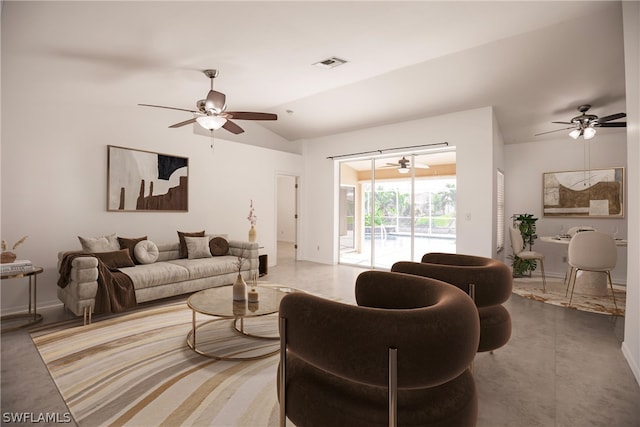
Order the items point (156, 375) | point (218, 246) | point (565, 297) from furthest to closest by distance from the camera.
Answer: point (218, 246) → point (565, 297) → point (156, 375)

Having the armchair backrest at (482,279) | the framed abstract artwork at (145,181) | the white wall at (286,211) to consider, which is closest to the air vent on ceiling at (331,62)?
the armchair backrest at (482,279)

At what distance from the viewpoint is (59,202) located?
13.5 ft

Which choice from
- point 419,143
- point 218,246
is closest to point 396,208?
point 419,143

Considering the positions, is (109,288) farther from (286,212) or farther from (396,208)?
(286,212)

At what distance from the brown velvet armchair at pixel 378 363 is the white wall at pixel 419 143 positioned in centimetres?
417

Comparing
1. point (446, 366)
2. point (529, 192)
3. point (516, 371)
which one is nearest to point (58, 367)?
point (446, 366)

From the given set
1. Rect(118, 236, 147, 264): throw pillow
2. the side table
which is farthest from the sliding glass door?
the side table

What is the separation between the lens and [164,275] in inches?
158

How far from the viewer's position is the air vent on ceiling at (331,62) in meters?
3.84

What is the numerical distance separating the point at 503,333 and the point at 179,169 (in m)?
5.00

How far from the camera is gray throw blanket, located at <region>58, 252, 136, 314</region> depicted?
11.4ft

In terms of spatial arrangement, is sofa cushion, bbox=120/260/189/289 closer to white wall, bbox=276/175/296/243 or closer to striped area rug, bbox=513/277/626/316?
striped area rug, bbox=513/277/626/316

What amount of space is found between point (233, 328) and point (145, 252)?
1.87 metres

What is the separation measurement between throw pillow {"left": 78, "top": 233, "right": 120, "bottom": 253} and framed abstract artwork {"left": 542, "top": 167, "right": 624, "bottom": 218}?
720 centimetres
